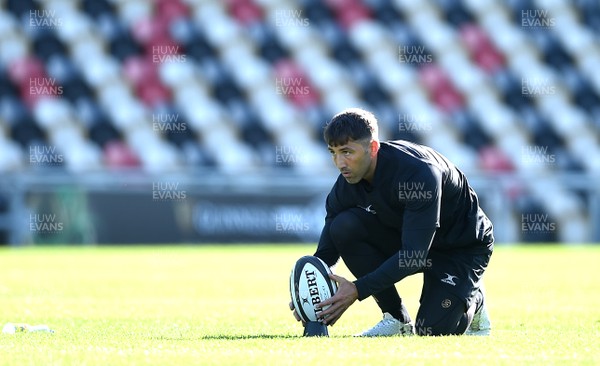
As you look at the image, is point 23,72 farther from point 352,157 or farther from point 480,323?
point 352,157

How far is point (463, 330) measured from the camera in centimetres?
602

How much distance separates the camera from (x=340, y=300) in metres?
5.68

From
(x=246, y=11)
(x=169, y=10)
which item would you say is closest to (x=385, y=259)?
(x=169, y=10)

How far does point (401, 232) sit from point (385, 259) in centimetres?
19

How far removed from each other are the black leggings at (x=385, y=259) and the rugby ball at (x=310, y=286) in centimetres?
19

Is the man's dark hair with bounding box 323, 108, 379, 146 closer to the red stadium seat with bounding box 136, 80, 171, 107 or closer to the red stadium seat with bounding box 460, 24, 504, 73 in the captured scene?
the red stadium seat with bounding box 136, 80, 171, 107

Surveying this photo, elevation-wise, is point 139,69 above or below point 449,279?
above

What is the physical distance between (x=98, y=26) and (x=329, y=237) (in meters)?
17.7

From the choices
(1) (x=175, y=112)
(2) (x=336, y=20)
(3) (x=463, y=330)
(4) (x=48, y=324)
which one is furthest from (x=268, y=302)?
(2) (x=336, y=20)

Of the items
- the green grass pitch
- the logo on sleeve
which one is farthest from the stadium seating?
the logo on sleeve

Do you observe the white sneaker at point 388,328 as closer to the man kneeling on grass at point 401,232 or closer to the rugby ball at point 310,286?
the man kneeling on grass at point 401,232

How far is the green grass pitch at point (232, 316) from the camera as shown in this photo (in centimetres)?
492

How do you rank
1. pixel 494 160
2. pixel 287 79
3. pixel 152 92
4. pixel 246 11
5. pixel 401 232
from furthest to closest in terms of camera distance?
pixel 246 11 → pixel 287 79 → pixel 494 160 → pixel 152 92 → pixel 401 232

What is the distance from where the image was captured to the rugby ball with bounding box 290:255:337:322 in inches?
231
